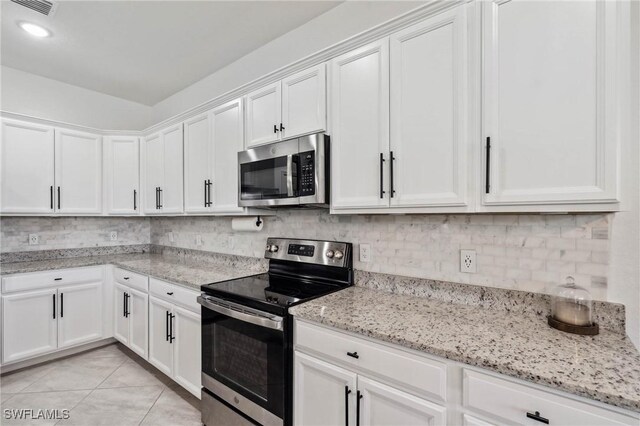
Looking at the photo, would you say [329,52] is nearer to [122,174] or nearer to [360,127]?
[360,127]

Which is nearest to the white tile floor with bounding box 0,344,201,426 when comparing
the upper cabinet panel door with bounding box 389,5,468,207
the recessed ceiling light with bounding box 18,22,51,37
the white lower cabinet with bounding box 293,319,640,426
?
the white lower cabinet with bounding box 293,319,640,426

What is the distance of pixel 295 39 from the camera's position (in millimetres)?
2486

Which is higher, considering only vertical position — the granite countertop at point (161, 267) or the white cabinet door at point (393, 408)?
the granite countertop at point (161, 267)

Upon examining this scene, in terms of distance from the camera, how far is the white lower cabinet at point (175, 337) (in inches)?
84.8

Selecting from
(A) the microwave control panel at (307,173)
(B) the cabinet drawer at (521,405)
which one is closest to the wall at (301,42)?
(A) the microwave control panel at (307,173)

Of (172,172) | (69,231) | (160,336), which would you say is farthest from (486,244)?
(69,231)

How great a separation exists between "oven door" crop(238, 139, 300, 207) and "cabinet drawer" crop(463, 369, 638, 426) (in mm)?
1268

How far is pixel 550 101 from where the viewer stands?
1145 mm

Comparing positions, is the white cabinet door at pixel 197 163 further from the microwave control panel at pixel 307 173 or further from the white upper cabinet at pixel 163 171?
the microwave control panel at pixel 307 173

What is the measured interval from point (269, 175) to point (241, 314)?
2.94ft

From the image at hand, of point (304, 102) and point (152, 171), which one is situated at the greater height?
point (304, 102)

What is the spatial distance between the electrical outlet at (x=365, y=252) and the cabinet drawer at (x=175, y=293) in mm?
1154

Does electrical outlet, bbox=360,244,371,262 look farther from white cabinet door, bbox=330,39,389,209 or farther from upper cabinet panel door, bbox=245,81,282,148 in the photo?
upper cabinet panel door, bbox=245,81,282,148

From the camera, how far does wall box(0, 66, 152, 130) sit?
3.05 m
